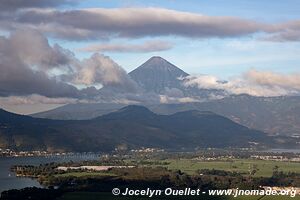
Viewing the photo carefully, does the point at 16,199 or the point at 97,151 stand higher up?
the point at 16,199

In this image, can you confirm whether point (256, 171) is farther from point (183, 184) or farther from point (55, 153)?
point (55, 153)

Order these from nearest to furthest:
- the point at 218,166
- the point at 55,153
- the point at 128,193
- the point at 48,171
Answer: the point at 128,193 < the point at 48,171 < the point at 218,166 < the point at 55,153

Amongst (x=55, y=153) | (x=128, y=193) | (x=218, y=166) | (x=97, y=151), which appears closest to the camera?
(x=128, y=193)

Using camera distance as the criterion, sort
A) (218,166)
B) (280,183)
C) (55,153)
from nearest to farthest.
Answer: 1. (280,183)
2. (218,166)
3. (55,153)

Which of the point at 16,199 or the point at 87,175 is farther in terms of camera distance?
the point at 87,175

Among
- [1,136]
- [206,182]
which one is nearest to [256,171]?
[206,182]

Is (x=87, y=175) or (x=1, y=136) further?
(x=1, y=136)

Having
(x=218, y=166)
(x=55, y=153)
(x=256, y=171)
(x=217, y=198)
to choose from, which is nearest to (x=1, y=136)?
(x=55, y=153)

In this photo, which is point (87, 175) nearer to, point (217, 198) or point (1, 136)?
point (217, 198)

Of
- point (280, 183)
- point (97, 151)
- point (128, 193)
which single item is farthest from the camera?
point (97, 151)
